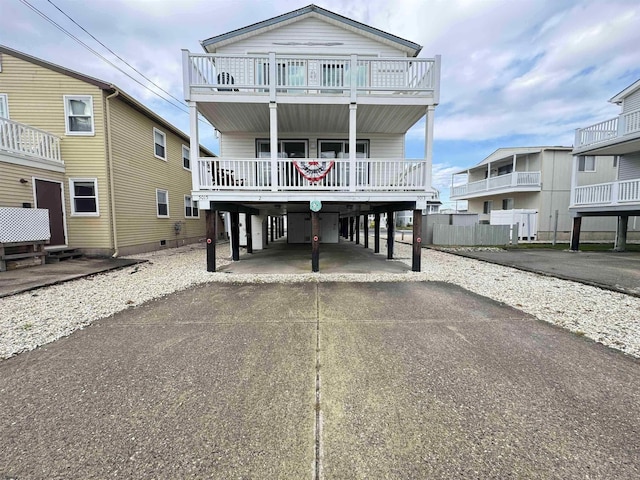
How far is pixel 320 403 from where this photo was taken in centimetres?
227

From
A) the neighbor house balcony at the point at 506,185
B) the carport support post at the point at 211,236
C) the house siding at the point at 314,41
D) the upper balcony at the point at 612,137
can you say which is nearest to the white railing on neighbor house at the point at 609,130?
the upper balcony at the point at 612,137

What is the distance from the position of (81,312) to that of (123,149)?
856cm

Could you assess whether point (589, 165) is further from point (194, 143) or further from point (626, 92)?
point (194, 143)

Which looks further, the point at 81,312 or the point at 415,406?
the point at 81,312

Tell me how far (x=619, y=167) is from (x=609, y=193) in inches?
157

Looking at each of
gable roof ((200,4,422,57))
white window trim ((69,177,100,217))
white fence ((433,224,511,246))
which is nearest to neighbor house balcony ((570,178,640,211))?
white fence ((433,224,511,246))

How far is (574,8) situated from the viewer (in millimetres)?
11820

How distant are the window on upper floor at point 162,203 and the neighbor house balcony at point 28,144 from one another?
11.9 ft

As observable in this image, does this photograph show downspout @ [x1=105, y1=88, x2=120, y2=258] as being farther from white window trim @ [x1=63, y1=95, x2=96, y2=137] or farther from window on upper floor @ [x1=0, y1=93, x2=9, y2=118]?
window on upper floor @ [x1=0, y1=93, x2=9, y2=118]

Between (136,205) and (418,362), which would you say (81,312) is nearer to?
(418,362)

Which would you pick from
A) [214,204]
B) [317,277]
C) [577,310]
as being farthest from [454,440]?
[214,204]

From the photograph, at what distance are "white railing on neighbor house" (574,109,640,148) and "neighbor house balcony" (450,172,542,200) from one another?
5.78 m

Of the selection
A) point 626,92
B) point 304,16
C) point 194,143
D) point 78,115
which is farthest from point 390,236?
point 626,92

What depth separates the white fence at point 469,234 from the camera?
15.3 m
